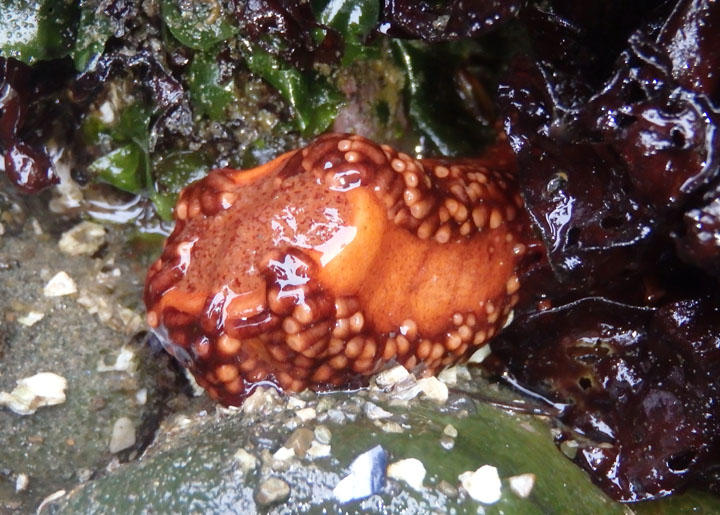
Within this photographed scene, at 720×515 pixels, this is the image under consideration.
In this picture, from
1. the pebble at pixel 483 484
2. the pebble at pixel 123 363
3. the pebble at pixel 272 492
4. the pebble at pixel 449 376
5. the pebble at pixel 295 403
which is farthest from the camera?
the pebble at pixel 123 363

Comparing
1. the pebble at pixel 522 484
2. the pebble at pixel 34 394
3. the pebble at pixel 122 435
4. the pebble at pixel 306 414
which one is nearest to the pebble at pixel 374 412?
the pebble at pixel 306 414

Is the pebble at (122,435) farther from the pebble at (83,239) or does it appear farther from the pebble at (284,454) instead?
the pebble at (284,454)

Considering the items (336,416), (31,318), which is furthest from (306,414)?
(31,318)

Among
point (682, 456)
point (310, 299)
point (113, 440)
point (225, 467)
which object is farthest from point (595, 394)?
point (113, 440)

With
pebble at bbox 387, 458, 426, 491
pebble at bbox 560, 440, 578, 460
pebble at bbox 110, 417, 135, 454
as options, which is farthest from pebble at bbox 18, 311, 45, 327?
pebble at bbox 560, 440, 578, 460

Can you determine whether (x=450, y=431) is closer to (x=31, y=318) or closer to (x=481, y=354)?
(x=481, y=354)

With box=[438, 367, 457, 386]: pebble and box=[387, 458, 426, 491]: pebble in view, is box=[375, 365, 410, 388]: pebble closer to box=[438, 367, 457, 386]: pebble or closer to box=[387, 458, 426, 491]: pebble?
box=[438, 367, 457, 386]: pebble
